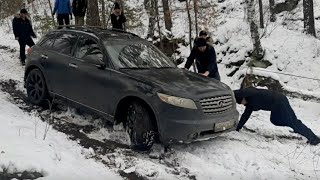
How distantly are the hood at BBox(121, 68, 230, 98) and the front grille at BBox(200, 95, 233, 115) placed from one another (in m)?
0.10

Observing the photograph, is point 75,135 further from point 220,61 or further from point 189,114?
point 220,61

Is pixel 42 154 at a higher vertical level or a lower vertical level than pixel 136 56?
lower

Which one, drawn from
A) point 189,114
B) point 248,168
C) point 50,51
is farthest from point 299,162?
point 50,51

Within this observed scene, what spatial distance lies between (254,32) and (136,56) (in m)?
7.10

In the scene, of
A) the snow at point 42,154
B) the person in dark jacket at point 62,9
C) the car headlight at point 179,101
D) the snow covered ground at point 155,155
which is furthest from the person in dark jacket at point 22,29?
the car headlight at point 179,101

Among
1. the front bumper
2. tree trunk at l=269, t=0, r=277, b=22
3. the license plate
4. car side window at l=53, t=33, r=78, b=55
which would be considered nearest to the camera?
the front bumper

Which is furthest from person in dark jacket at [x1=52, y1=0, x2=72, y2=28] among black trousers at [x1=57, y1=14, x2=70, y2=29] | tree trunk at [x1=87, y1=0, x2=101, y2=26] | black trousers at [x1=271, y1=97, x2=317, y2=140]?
black trousers at [x1=271, y1=97, x2=317, y2=140]

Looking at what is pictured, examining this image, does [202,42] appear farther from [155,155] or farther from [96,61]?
[155,155]

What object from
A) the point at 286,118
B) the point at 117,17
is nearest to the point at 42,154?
the point at 286,118

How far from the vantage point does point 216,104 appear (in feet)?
19.3

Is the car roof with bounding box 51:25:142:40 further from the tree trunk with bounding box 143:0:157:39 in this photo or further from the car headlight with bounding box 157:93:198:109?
the tree trunk with bounding box 143:0:157:39

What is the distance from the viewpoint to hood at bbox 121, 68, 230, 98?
5.69 meters

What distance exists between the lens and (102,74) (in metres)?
6.39

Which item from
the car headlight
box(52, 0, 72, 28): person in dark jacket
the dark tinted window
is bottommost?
the car headlight
